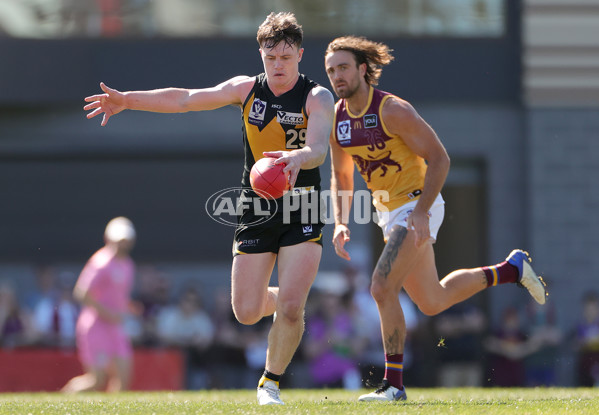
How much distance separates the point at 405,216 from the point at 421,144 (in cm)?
54

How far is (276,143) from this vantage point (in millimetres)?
6504

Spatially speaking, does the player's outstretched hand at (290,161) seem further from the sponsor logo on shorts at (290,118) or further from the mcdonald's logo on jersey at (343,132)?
the mcdonald's logo on jersey at (343,132)

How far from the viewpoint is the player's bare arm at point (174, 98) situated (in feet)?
21.5

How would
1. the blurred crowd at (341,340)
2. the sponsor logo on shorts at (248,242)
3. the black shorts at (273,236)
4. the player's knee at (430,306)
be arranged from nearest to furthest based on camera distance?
the black shorts at (273,236) → the sponsor logo on shorts at (248,242) → the player's knee at (430,306) → the blurred crowd at (341,340)

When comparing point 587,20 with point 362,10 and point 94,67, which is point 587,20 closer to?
point 362,10

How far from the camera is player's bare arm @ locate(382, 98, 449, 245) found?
6.75m

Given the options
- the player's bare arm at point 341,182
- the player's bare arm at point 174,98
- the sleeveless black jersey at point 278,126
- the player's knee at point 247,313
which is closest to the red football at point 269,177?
the sleeveless black jersey at point 278,126

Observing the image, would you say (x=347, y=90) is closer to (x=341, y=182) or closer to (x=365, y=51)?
(x=365, y=51)

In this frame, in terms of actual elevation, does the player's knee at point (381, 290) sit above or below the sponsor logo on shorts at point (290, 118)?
below

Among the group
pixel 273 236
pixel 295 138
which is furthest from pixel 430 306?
pixel 295 138

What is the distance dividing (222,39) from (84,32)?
226 cm

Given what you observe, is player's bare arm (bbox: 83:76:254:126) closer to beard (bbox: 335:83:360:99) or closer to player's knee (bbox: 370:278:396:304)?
beard (bbox: 335:83:360:99)

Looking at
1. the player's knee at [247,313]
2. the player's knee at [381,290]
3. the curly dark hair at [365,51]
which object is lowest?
the player's knee at [247,313]

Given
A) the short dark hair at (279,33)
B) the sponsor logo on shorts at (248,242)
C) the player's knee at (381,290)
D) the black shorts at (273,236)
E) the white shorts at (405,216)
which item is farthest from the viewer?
the white shorts at (405,216)
